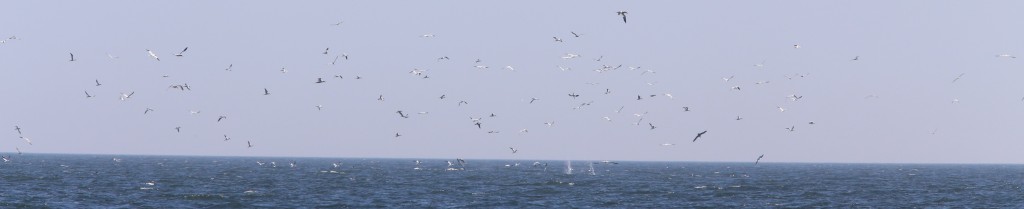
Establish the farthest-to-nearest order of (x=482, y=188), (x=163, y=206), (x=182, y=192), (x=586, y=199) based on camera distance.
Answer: (x=482, y=188) < (x=182, y=192) < (x=586, y=199) < (x=163, y=206)

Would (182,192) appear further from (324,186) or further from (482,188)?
(482,188)

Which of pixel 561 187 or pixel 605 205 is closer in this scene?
pixel 605 205

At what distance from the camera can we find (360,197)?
286ft

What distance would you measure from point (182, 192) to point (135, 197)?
903 cm

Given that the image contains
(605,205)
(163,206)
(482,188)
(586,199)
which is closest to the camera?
(163,206)

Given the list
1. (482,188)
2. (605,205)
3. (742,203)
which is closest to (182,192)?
(482,188)

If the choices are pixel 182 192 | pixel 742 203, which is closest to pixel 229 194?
pixel 182 192

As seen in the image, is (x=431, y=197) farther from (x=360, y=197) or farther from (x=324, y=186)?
(x=324, y=186)

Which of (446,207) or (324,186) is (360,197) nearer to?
(446,207)

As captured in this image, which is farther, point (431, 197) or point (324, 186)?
point (324, 186)

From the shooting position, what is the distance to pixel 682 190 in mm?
106125

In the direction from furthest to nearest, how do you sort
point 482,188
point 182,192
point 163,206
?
point 482,188
point 182,192
point 163,206

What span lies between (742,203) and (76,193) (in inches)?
1682

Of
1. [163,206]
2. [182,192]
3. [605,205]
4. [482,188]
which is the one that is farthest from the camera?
[482,188]
